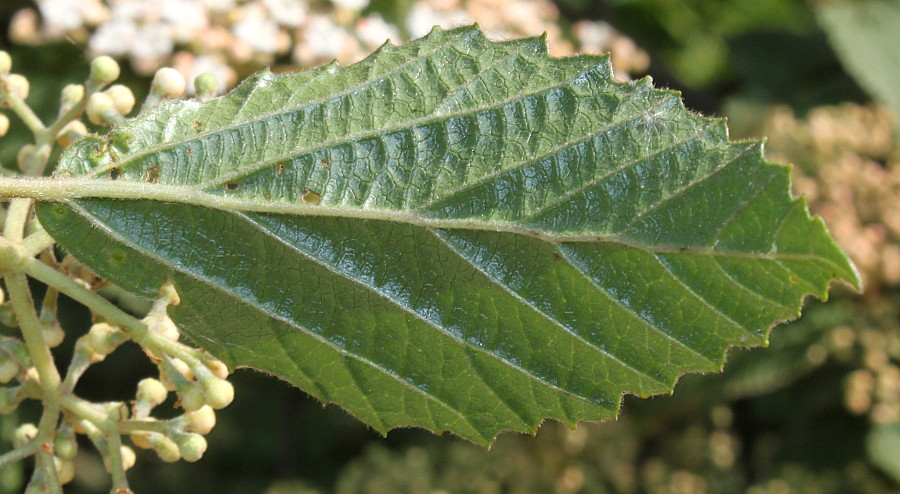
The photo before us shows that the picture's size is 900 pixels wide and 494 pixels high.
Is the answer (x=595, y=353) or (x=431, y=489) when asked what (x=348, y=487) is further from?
(x=595, y=353)

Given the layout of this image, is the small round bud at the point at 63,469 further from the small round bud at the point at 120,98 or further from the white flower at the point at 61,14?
the white flower at the point at 61,14

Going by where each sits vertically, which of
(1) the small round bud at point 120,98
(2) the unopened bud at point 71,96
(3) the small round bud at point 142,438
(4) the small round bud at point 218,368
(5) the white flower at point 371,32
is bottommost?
(3) the small round bud at point 142,438

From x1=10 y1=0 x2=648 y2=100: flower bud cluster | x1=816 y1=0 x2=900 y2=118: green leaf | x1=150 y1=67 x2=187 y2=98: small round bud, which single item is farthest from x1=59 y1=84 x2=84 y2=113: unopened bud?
x1=816 y1=0 x2=900 y2=118: green leaf

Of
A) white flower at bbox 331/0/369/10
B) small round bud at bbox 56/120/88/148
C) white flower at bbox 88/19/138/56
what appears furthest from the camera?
white flower at bbox 331/0/369/10

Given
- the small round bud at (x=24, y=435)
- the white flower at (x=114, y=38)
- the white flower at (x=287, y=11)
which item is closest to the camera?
the small round bud at (x=24, y=435)

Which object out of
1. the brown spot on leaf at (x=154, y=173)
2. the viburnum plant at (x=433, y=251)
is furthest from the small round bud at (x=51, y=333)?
the brown spot on leaf at (x=154, y=173)

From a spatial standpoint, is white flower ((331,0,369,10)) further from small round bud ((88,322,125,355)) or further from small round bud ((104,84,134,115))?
small round bud ((88,322,125,355))

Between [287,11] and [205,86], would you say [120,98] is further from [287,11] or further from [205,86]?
[287,11]
